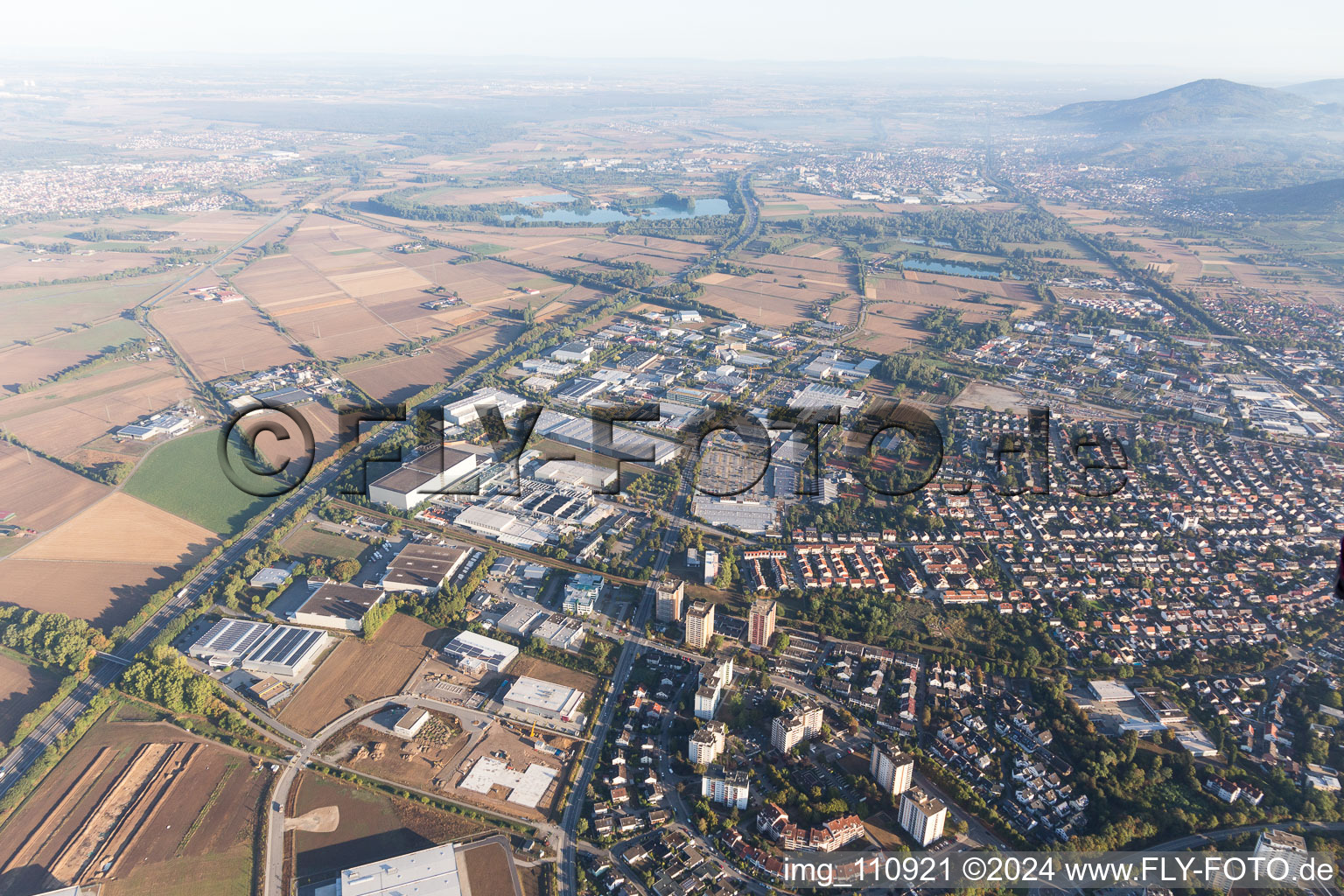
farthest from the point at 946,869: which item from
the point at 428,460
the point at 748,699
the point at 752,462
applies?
the point at 428,460

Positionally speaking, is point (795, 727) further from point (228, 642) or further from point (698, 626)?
point (228, 642)

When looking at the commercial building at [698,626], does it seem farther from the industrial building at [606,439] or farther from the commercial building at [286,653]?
the industrial building at [606,439]

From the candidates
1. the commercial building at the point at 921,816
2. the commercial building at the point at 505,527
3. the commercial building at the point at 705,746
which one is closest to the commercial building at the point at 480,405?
the commercial building at the point at 505,527

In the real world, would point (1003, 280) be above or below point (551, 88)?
below

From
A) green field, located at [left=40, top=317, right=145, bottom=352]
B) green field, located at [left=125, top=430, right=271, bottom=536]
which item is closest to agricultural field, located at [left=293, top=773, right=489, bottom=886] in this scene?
green field, located at [left=125, top=430, right=271, bottom=536]

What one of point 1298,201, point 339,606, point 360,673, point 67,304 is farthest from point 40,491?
point 1298,201

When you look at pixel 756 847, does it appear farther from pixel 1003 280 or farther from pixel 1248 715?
pixel 1003 280
